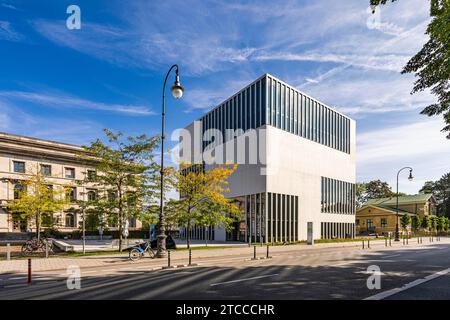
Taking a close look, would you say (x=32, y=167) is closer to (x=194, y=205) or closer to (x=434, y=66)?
(x=194, y=205)

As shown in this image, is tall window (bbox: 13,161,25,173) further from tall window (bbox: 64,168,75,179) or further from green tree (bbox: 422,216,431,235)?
green tree (bbox: 422,216,431,235)

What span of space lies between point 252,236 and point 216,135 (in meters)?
17.4

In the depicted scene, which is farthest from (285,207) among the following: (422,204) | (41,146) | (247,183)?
(422,204)

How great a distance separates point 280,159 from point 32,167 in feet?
116

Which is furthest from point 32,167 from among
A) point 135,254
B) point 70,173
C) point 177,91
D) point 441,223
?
point 441,223

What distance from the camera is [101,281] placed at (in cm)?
1102

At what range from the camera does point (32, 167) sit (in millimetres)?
44438

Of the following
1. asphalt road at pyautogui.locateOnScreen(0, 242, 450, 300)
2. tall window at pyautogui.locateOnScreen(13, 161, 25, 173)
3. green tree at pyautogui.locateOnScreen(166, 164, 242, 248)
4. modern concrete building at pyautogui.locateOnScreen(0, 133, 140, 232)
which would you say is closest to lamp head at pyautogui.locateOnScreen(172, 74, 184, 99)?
asphalt road at pyautogui.locateOnScreen(0, 242, 450, 300)

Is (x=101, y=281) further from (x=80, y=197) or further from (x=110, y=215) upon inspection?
(x=80, y=197)

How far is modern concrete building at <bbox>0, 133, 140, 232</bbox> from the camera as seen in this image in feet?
135

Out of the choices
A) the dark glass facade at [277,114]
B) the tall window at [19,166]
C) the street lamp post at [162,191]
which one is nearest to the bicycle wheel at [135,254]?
the street lamp post at [162,191]

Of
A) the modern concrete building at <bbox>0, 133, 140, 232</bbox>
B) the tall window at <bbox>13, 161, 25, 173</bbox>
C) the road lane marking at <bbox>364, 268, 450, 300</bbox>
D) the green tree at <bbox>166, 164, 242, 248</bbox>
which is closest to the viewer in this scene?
the road lane marking at <bbox>364, 268, 450, 300</bbox>

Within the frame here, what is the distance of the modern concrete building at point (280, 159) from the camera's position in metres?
39.5

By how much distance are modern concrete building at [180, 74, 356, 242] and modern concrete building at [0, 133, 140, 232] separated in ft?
63.4
